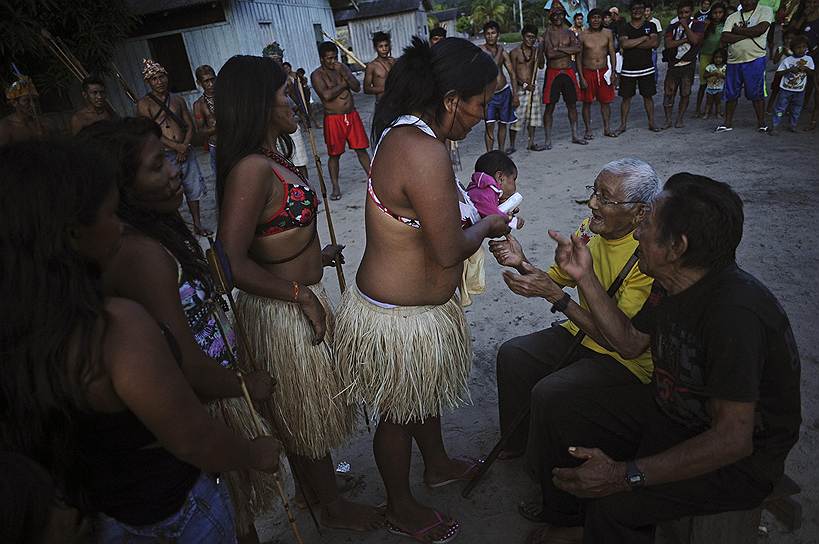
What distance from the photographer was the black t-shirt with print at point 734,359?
4.76 ft

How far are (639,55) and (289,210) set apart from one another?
801 cm

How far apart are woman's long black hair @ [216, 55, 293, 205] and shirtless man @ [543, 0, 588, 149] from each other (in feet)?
22.4

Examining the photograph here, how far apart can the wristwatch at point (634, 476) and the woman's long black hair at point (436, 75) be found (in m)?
1.33

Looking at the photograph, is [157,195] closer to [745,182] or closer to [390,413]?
[390,413]

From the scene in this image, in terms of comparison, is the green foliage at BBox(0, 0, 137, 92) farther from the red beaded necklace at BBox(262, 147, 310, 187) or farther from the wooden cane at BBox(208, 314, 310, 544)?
the wooden cane at BBox(208, 314, 310, 544)

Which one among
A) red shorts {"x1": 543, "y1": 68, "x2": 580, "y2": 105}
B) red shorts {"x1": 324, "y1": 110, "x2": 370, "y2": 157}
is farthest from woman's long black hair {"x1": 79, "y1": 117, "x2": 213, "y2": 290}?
red shorts {"x1": 543, "y1": 68, "x2": 580, "y2": 105}

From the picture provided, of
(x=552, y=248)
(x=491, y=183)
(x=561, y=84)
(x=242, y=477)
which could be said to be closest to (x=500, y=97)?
(x=561, y=84)

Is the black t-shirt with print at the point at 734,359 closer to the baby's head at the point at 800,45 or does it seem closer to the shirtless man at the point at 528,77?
the shirtless man at the point at 528,77

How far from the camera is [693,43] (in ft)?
26.1

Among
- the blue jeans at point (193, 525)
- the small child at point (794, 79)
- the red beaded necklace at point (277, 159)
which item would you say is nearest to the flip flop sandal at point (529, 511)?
the blue jeans at point (193, 525)

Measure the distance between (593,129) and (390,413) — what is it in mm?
8186

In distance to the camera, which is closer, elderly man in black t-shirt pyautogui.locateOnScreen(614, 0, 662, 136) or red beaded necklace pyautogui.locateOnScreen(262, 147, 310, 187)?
red beaded necklace pyautogui.locateOnScreen(262, 147, 310, 187)

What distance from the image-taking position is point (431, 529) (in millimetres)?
2182

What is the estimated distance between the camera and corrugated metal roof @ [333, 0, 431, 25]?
954 inches
